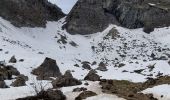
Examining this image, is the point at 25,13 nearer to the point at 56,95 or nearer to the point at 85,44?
the point at 85,44

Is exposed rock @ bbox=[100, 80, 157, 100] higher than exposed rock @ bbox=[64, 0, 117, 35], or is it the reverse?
exposed rock @ bbox=[64, 0, 117, 35]

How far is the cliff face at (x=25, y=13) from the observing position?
9088 centimetres

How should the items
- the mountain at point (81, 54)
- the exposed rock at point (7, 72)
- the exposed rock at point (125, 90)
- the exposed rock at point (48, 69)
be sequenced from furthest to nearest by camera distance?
1. the exposed rock at point (48, 69)
2. the exposed rock at point (7, 72)
3. the mountain at point (81, 54)
4. the exposed rock at point (125, 90)

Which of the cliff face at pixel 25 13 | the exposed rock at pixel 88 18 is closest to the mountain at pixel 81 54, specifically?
the cliff face at pixel 25 13

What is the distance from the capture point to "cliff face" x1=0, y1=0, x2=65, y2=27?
298ft

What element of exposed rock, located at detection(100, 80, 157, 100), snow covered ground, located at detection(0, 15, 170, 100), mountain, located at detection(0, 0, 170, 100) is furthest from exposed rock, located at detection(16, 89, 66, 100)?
snow covered ground, located at detection(0, 15, 170, 100)

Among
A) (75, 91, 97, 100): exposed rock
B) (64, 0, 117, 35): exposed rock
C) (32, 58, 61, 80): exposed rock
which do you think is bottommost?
(75, 91, 97, 100): exposed rock

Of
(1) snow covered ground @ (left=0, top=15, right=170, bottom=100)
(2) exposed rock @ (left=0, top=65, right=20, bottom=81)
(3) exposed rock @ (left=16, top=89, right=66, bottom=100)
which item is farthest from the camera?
(1) snow covered ground @ (left=0, top=15, right=170, bottom=100)

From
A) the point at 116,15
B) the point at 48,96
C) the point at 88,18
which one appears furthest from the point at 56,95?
the point at 116,15

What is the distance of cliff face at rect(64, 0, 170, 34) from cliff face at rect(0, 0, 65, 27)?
6.75 meters

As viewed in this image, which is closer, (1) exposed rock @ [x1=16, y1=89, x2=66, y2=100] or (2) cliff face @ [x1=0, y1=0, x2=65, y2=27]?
(1) exposed rock @ [x1=16, y1=89, x2=66, y2=100]

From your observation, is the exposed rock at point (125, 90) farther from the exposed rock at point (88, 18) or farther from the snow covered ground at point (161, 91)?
the exposed rock at point (88, 18)

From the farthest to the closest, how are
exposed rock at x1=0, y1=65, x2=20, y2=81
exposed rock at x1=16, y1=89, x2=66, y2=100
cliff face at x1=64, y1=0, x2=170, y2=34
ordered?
1. cliff face at x1=64, y1=0, x2=170, y2=34
2. exposed rock at x1=0, y1=65, x2=20, y2=81
3. exposed rock at x1=16, y1=89, x2=66, y2=100

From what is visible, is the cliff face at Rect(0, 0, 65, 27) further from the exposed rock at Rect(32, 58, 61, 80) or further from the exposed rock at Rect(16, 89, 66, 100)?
the exposed rock at Rect(16, 89, 66, 100)
